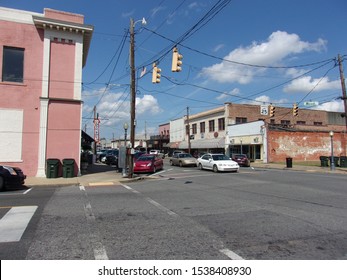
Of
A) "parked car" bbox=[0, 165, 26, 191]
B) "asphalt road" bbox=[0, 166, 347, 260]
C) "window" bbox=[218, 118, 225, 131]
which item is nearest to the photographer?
"asphalt road" bbox=[0, 166, 347, 260]

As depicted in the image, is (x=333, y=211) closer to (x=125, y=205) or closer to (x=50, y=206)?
(x=125, y=205)

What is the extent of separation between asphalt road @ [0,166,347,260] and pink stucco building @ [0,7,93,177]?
29.1ft

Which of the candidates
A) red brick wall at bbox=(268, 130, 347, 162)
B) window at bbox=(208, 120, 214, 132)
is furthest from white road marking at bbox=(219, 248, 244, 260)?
window at bbox=(208, 120, 214, 132)

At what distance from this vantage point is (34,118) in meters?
19.6

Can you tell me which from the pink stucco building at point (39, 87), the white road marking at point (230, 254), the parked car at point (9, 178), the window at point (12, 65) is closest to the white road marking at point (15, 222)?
the white road marking at point (230, 254)

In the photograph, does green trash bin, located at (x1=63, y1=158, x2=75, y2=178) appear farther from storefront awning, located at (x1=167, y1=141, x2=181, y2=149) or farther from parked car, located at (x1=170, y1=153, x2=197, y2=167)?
storefront awning, located at (x1=167, y1=141, x2=181, y2=149)

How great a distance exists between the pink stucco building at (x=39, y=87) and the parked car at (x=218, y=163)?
997cm

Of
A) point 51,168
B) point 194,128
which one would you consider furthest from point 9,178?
point 194,128

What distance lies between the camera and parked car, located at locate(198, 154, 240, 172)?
2322 centimetres

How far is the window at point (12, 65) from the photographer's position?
1934 centimetres

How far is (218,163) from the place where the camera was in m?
23.6

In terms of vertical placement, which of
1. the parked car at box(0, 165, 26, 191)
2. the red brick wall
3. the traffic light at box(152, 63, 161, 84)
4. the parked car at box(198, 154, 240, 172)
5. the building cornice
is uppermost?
the building cornice

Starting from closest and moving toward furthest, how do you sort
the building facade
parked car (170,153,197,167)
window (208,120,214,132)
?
1. parked car (170,153,197,167)
2. the building facade
3. window (208,120,214,132)

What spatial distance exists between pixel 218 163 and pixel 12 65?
15.2 meters
